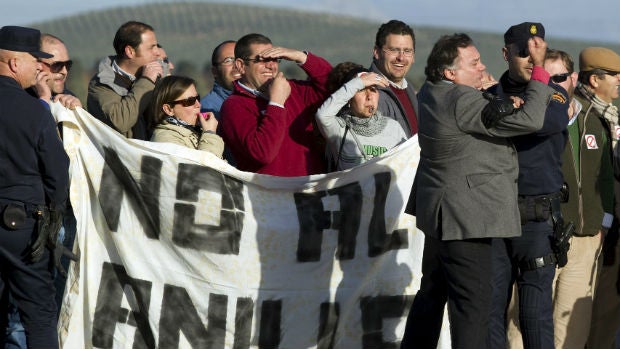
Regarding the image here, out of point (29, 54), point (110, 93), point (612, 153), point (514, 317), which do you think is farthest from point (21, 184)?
point (612, 153)

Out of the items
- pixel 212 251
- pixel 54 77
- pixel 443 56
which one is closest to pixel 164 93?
pixel 54 77

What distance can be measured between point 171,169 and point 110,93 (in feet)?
3.05

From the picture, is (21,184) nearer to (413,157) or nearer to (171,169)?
(171,169)

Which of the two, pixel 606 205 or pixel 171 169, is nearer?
pixel 171 169

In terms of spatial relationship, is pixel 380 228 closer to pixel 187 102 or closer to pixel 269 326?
pixel 269 326

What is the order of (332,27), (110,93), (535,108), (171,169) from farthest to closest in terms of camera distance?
(332,27) → (110,93) → (171,169) → (535,108)

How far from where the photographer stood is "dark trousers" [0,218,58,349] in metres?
6.97

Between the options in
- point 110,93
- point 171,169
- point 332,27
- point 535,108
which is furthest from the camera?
point 332,27

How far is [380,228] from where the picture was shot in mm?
8133

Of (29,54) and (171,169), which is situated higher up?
(29,54)

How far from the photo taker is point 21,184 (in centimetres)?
700

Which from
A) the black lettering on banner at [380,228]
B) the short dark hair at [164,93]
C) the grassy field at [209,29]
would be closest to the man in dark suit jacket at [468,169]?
the black lettering on banner at [380,228]

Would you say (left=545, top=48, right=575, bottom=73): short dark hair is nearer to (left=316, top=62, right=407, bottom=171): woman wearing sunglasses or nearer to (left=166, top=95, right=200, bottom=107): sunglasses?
(left=316, top=62, right=407, bottom=171): woman wearing sunglasses

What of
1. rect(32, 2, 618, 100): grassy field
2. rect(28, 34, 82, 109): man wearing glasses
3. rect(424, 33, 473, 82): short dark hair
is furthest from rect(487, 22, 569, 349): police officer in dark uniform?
rect(32, 2, 618, 100): grassy field
